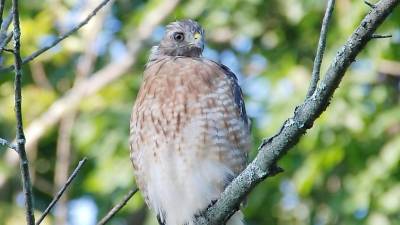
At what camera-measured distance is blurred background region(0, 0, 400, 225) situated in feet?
26.5

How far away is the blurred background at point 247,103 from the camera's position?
809 centimetres

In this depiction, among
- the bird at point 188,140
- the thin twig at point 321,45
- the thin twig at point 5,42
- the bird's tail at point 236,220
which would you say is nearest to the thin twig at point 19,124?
the thin twig at point 5,42

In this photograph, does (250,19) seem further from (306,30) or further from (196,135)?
(196,135)

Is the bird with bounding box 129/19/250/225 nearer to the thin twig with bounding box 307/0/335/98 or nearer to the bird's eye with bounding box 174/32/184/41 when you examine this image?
the bird's eye with bounding box 174/32/184/41

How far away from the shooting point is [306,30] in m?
9.65

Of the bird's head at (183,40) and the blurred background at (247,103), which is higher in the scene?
the bird's head at (183,40)

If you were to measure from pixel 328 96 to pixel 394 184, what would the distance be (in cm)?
463

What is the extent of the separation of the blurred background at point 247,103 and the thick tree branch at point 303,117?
3.80 m

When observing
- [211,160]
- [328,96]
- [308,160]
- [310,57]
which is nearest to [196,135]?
[211,160]

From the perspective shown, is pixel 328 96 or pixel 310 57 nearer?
pixel 328 96

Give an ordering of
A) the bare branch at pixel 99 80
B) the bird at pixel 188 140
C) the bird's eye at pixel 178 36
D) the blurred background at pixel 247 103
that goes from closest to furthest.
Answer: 1. the bird at pixel 188 140
2. the bird's eye at pixel 178 36
3. the blurred background at pixel 247 103
4. the bare branch at pixel 99 80

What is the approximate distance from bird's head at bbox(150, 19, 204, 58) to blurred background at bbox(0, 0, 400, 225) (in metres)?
2.04

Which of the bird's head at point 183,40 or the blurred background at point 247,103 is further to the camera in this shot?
the blurred background at point 247,103

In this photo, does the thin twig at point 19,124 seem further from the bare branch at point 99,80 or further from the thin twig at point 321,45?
the bare branch at point 99,80
